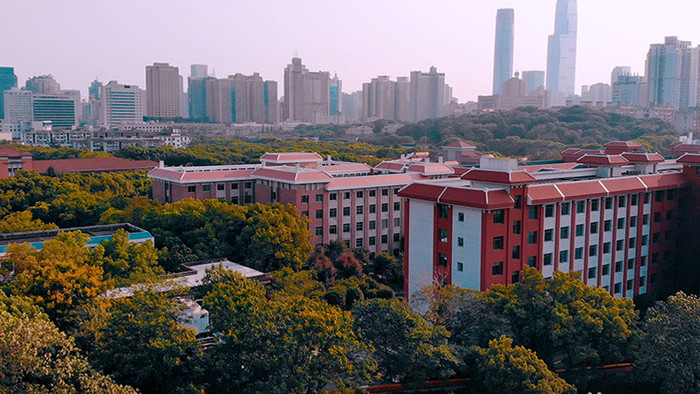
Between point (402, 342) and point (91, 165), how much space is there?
63.0 meters

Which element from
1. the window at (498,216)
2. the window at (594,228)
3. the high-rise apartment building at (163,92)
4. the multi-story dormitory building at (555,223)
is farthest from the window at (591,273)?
the high-rise apartment building at (163,92)

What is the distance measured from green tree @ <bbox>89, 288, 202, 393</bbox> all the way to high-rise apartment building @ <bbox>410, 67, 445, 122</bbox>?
172663mm

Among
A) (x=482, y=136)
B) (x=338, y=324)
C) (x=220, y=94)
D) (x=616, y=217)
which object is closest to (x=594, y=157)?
(x=616, y=217)

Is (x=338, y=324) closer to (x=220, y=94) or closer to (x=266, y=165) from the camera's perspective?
(x=266, y=165)

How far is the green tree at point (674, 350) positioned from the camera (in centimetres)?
2141

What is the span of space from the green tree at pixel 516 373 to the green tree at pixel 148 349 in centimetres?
897

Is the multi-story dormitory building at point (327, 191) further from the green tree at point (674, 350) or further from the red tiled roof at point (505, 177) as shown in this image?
the green tree at point (674, 350)

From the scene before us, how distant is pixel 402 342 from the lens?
21469 millimetres

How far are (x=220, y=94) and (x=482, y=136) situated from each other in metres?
107

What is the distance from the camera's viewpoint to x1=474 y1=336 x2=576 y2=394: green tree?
65.1 ft

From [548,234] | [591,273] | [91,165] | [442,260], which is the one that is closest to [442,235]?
[442,260]

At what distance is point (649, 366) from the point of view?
22.1m

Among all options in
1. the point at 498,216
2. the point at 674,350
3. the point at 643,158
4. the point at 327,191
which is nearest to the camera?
the point at 674,350

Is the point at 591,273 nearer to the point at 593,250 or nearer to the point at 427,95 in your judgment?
the point at 593,250
